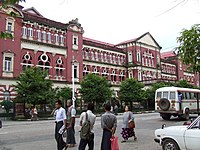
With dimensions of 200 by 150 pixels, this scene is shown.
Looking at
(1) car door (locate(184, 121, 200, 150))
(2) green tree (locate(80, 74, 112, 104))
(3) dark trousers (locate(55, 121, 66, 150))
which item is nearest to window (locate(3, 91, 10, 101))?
(2) green tree (locate(80, 74, 112, 104))

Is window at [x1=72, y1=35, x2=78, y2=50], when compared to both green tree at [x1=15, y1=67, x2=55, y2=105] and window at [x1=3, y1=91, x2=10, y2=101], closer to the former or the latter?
green tree at [x1=15, y1=67, x2=55, y2=105]

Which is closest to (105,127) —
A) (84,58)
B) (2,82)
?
(2,82)

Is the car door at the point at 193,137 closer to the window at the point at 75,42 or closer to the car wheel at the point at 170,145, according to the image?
the car wheel at the point at 170,145

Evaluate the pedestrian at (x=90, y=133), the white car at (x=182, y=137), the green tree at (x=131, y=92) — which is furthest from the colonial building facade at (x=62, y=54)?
the pedestrian at (x=90, y=133)

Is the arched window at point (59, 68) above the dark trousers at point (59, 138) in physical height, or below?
above

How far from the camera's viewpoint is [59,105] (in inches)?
355

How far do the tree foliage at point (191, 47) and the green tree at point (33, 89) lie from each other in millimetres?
24019

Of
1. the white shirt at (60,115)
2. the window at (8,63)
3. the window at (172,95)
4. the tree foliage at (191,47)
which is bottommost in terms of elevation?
the white shirt at (60,115)

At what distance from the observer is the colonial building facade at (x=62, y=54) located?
1467 inches

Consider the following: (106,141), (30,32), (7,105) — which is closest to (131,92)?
(30,32)

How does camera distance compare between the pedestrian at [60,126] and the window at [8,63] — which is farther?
the window at [8,63]

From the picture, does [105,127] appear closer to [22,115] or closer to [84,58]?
[22,115]

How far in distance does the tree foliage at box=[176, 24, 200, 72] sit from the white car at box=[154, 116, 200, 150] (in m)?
3.30

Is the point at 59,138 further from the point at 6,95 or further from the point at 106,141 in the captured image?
the point at 6,95
